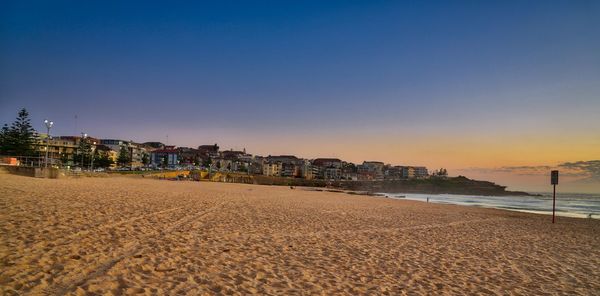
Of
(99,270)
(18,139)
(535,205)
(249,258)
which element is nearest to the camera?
(99,270)

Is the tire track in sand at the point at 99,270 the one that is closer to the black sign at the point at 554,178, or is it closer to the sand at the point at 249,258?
the sand at the point at 249,258

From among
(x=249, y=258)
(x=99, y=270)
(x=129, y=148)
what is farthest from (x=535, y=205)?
(x=129, y=148)

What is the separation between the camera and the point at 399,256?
360 inches

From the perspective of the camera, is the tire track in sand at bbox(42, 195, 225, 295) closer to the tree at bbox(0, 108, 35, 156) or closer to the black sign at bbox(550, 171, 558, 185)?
the black sign at bbox(550, 171, 558, 185)

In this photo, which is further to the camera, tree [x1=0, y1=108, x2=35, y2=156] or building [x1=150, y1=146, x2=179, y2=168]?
building [x1=150, y1=146, x2=179, y2=168]

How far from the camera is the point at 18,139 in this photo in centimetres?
7206

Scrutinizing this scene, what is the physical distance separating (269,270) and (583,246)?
41.4ft

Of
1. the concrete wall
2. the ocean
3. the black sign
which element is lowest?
the ocean

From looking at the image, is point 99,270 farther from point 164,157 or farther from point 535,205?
point 164,157

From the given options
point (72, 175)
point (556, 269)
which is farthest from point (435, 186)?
point (556, 269)

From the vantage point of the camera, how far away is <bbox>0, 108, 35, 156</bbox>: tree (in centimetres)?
7156

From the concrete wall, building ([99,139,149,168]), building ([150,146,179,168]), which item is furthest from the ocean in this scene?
building ([150,146,179,168])

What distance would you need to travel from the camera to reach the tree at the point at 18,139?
71562mm

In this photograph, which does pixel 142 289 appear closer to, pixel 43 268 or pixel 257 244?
pixel 43 268
